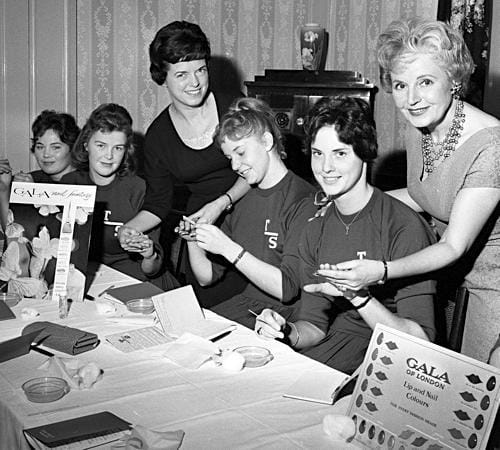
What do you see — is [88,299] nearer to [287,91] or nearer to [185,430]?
[185,430]

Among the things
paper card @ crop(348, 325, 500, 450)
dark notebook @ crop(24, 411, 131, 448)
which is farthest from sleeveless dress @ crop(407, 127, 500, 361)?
dark notebook @ crop(24, 411, 131, 448)

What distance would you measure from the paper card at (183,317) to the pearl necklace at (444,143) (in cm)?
72

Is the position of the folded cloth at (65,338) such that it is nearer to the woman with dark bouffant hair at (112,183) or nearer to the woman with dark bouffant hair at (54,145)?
the woman with dark bouffant hair at (112,183)

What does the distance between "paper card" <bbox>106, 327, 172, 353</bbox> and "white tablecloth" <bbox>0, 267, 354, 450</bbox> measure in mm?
26

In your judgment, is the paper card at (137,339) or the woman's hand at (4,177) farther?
the woman's hand at (4,177)

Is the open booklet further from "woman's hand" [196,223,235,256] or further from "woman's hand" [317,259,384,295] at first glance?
"woman's hand" [196,223,235,256]

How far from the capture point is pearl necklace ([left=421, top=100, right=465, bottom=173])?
202 cm

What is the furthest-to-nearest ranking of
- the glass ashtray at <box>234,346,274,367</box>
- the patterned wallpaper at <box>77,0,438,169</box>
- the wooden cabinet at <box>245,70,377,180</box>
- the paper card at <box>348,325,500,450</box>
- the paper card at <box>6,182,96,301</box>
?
1. the patterned wallpaper at <box>77,0,438,169</box>
2. the wooden cabinet at <box>245,70,377,180</box>
3. the paper card at <box>6,182,96,301</box>
4. the glass ashtray at <box>234,346,274,367</box>
5. the paper card at <box>348,325,500,450</box>

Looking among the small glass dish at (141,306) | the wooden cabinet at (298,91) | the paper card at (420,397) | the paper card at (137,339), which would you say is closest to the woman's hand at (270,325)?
the paper card at (137,339)

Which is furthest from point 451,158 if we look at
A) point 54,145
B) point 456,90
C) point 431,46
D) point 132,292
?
point 54,145

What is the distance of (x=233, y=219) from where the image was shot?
8.70 feet

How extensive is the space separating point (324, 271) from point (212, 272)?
0.96 m

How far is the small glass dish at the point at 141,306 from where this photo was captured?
2.14 metres

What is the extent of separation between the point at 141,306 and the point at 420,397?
1055mm
